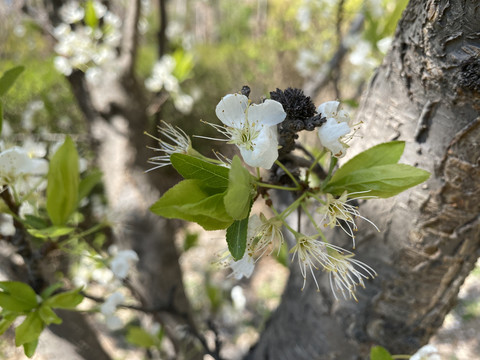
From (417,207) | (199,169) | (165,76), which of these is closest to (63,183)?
(199,169)

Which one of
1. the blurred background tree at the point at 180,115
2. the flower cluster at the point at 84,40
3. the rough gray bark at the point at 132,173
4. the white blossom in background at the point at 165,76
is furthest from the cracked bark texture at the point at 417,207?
the white blossom in background at the point at 165,76

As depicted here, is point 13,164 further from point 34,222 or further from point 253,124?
point 253,124

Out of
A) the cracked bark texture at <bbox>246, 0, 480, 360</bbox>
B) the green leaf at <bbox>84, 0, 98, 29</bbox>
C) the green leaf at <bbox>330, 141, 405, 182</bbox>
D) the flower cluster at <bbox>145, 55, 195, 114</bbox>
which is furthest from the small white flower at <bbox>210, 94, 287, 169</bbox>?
the flower cluster at <bbox>145, 55, 195, 114</bbox>

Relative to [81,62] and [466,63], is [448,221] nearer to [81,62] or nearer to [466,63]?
[466,63]

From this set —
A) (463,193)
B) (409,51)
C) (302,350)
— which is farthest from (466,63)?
(302,350)

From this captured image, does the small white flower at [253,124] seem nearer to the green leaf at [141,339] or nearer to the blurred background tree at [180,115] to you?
the blurred background tree at [180,115]

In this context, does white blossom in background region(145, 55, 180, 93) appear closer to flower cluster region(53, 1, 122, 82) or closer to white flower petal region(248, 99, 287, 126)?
flower cluster region(53, 1, 122, 82)
